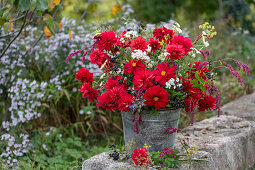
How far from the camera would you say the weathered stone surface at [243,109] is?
117 inches

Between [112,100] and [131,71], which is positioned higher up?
[131,71]

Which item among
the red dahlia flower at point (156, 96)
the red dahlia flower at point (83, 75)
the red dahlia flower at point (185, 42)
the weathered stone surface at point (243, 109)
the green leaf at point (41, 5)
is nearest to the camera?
the red dahlia flower at point (156, 96)

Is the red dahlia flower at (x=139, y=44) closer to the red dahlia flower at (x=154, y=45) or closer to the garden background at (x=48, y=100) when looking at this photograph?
the red dahlia flower at (x=154, y=45)

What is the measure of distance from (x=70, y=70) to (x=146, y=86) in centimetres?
172

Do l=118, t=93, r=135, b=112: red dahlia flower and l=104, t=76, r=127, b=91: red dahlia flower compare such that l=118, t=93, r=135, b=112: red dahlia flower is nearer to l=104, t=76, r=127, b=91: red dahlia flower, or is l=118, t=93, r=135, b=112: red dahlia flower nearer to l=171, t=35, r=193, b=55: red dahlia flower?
l=104, t=76, r=127, b=91: red dahlia flower

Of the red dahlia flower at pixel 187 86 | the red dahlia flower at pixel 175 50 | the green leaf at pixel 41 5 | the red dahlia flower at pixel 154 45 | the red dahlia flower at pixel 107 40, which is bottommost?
the red dahlia flower at pixel 187 86

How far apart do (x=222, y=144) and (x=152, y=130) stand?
2.36ft

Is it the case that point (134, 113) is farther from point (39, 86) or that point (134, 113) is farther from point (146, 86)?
point (39, 86)

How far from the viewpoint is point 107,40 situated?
1.68 meters

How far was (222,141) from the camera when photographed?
2227 mm

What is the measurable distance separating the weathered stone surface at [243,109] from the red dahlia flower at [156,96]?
68.8 inches

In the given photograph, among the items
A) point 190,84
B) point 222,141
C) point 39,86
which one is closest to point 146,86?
point 190,84

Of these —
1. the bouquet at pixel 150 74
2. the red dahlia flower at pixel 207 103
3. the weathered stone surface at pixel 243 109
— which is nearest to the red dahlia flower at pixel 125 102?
the bouquet at pixel 150 74

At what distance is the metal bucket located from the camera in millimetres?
1750
